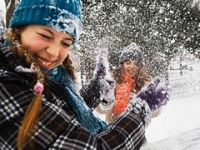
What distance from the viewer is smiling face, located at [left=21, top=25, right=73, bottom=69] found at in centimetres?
76

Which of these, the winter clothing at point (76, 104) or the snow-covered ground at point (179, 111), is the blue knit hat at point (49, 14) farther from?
the snow-covered ground at point (179, 111)

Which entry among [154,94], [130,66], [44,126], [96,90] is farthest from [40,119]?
[130,66]

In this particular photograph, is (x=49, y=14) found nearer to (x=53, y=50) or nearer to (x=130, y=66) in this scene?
(x=53, y=50)

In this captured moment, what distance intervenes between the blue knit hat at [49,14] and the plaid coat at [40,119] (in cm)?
8

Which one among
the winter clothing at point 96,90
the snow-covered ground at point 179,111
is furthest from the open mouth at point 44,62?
the snow-covered ground at point 179,111

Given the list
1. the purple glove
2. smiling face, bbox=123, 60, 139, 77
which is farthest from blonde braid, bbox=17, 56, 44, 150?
smiling face, bbox=123, 60, 139, 77

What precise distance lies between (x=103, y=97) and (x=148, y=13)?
2475 mm

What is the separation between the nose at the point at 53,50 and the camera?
2.52 ft

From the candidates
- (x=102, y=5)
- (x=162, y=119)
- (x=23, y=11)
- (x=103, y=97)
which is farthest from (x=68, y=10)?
(x=102, y=5)

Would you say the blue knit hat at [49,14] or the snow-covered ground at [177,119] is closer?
the blue knit hat at [49,14]

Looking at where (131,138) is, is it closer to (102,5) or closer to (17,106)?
(17,106)

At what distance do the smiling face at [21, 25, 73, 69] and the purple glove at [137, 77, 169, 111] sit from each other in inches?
7.2

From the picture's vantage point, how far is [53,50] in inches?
30.5

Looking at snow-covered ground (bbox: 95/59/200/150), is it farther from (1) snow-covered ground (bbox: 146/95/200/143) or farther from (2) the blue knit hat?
(2) the blue knit hat
